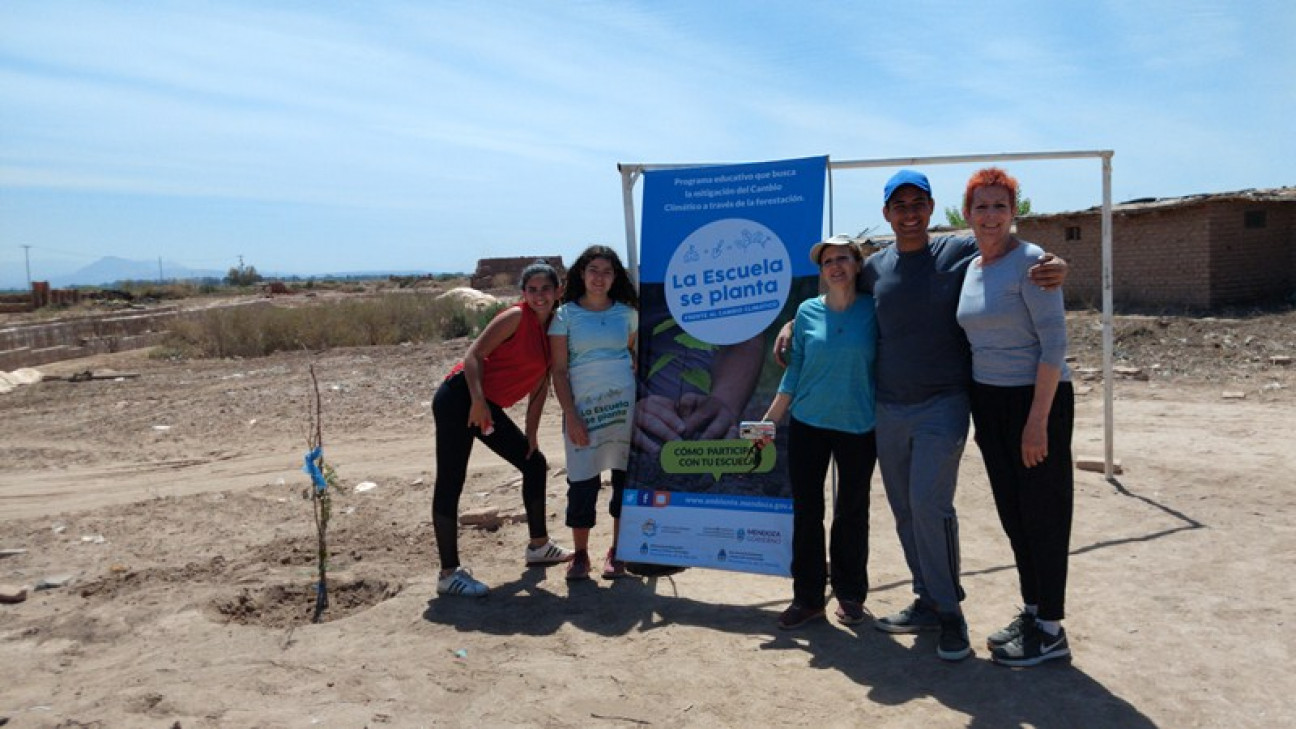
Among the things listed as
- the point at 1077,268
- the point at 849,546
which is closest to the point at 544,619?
the point at 849,546

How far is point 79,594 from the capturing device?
203 inches

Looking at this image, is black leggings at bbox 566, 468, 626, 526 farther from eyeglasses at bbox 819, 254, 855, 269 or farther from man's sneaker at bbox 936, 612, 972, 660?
man's sneaker at bbox 936, 612, 972, 660

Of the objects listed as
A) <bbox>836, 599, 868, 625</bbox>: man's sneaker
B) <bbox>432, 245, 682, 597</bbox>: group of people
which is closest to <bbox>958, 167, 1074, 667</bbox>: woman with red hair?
<bbox>836, 599, 868, 625</bbox>: man's sneaker

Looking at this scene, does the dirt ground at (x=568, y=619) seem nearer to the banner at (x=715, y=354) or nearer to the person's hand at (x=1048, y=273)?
the banner at (x=715, y=354)

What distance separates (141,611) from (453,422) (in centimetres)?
195

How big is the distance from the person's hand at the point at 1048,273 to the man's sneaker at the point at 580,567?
2.86m

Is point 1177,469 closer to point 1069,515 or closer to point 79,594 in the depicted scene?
point 1069,515

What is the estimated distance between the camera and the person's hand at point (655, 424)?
193 inches

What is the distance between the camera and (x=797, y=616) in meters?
4.20

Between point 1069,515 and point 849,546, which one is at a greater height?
point 1069,515

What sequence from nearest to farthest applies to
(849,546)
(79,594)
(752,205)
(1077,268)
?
1. (849,546)
2. (752,205)
3. (79,594)
4. (1077,268)

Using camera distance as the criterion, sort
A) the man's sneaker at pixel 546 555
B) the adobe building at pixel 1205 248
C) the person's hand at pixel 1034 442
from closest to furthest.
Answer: the person's hand at pixel 1034 442 < the man's sneaker at pixel 546 555 < the adobe building at pixel 1205 248

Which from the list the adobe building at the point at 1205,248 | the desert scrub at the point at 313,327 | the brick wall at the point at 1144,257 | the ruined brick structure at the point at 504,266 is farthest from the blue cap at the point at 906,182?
the ruined brick structure at the point at 504,266

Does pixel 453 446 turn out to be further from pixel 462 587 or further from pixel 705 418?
pixel 705 418
